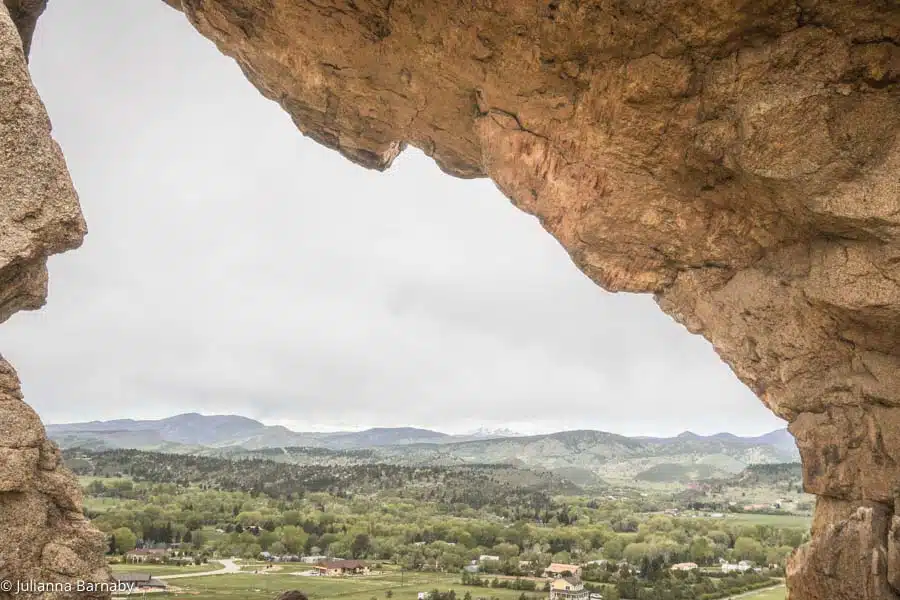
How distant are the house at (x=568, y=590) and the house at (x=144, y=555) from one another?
30.1 metres

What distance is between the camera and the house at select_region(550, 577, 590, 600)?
36969 millimetres

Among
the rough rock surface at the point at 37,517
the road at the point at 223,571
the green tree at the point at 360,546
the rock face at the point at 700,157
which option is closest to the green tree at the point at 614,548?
the green tree at the point at 360,546

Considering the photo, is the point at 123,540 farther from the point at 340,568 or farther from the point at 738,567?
the point at 738,567

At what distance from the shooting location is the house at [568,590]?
37.0 metres

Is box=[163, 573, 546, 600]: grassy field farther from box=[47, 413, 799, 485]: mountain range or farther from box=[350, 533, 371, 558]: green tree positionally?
box=[47, 413, 799, 485]: mountain range

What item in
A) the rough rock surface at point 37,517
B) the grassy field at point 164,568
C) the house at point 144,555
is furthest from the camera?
the house at point 144,555

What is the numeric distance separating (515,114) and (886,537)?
10.5 meters

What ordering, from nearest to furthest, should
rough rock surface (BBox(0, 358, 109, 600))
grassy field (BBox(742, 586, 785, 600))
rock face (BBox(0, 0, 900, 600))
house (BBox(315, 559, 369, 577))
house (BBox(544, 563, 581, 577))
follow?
rough rock surface (BBox(0, 358, 109, 600)), rock face (BBox(0, 0, 900, 600)), grassy field (BBox(742, 586, 785, 600)), house (BBox(544, 563, 581, 577)), house (BBox(315, 559, 369, 577))

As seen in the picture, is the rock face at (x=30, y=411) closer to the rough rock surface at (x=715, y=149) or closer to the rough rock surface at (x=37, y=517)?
the rough rock surface at (x=37, y=517)

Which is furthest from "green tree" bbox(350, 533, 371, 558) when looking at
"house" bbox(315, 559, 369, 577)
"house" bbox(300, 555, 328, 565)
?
"house" bbox(315, 559, 369, 577)

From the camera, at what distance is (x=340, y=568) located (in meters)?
50.9

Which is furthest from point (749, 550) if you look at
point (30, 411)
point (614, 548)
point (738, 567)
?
A: point (30, 411)

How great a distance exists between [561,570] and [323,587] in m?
19.6

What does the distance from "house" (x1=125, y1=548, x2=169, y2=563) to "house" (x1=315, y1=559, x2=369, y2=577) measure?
12.6m
